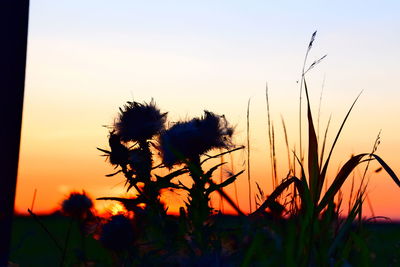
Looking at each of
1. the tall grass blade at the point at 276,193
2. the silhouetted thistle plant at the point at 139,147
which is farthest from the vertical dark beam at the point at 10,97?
the tall grass blade at the point at 276,193

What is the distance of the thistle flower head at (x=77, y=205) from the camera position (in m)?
4.28

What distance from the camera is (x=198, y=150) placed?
12.1 feet

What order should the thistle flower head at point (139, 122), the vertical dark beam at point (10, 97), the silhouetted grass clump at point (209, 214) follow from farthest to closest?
the vertical dark beam at point (10, 97)
the thistle flower head at point (139, 122)
the silhouetted grass clump at point (209, 214)

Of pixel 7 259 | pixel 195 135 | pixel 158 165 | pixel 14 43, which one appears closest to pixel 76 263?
pixel 7 259

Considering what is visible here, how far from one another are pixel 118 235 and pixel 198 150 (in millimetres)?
602

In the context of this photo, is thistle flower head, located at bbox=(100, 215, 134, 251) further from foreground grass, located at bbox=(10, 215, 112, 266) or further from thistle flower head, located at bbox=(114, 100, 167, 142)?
thistle flower head, located at bbox=(114, 100, 167, 142)

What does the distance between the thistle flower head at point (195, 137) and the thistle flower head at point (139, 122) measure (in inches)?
3.1

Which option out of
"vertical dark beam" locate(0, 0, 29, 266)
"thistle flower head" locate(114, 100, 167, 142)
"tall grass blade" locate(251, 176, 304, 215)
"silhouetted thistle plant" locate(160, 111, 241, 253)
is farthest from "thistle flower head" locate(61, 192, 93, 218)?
"tall grass blade" locate(251, 176, 304, 215)

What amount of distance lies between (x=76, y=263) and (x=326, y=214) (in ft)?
5.38

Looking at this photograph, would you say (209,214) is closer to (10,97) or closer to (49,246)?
(10,97)

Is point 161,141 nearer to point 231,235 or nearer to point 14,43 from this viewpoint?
point 231,235

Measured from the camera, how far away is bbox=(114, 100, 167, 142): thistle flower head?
3848 millimetres

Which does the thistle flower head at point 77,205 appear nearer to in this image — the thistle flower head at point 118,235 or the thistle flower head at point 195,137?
the thistle flower head at point 118,235

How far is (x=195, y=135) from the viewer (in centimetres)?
365
